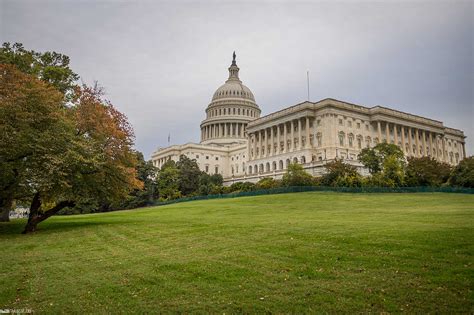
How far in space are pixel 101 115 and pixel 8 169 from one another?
8409mm

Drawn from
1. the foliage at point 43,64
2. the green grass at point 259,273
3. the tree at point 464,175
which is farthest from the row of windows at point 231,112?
the green grass at point 259,273

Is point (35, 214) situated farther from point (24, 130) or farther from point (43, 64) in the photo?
point (43, 64)

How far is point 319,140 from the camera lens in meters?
99.6

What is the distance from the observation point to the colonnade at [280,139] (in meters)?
103

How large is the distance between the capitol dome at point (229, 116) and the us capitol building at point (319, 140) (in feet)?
33.4

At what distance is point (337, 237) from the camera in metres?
18.2

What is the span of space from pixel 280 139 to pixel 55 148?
8610 centimetres

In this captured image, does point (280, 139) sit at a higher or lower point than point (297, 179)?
higher

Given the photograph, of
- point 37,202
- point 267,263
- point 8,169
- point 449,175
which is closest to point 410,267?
point 267,263

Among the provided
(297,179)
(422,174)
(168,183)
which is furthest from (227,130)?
A: (422,174)

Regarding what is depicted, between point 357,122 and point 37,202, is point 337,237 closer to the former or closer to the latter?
point 37,202

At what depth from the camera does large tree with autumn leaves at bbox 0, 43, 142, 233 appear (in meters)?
27.1

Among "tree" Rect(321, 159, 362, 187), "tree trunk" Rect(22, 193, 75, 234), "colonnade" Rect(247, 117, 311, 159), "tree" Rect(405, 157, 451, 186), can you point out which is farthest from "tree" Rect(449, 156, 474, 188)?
"tree trunk" Rect(22, 193, 75, 234)

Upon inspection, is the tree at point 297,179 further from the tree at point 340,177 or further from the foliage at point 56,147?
the foliage at point 56,147
